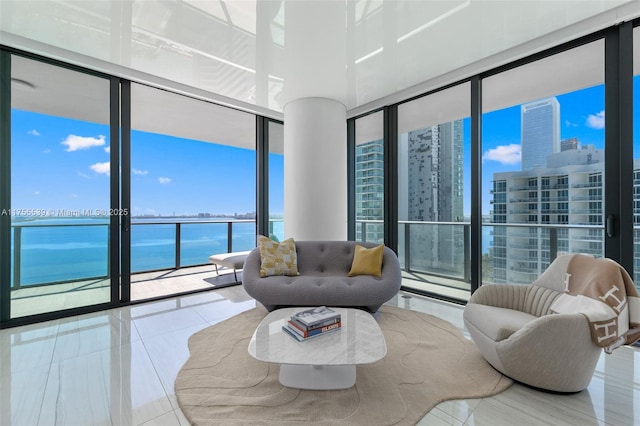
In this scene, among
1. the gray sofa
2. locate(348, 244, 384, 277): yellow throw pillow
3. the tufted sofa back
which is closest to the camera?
the gray sofa

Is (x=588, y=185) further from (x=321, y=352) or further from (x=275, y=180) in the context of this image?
(x=275, y=180)

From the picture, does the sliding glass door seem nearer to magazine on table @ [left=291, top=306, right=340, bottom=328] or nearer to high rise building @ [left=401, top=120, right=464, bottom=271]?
magazine on table @ [left=291, top=306, right=340, bottom=328]

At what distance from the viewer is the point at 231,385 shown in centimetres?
185

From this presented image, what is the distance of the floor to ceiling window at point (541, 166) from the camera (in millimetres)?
2961

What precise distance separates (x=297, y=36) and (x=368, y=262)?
8.22 ft

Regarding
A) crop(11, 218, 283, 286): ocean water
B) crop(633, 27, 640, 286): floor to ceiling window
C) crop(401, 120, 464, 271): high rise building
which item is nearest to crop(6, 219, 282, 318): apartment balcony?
crop(11, 218, 283, 286): ocean water

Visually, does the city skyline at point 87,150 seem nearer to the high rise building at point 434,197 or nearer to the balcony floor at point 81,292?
the high rise building at point 434,197

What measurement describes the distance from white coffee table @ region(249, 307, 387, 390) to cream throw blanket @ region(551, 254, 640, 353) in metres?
1.30

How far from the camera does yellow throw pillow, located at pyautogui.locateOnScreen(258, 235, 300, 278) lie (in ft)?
10.6

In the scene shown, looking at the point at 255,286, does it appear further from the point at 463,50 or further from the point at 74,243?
the point at 463,50

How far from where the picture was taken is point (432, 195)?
435cm

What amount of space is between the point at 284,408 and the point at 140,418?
82 centimetres

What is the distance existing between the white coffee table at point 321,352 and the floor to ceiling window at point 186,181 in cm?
291

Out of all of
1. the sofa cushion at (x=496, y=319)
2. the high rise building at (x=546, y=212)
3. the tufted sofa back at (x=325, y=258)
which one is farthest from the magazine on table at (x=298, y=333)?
the high rise building at (x=546, y=212)
